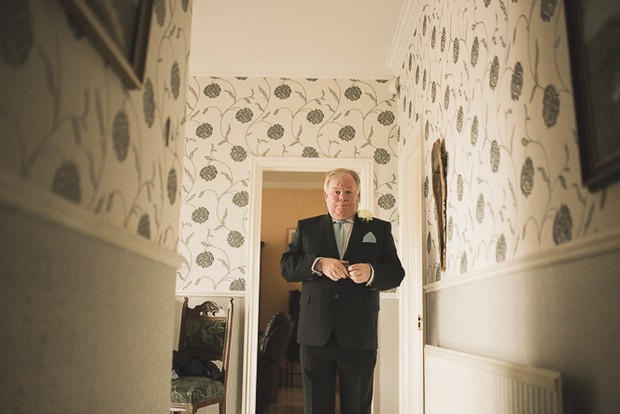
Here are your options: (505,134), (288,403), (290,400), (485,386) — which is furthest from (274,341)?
(505,134)

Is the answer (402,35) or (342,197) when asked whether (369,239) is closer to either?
(342,197)

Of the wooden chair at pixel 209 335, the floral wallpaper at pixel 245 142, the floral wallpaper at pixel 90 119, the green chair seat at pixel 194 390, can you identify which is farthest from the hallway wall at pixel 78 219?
the floral wallpaper at pixel 245 142

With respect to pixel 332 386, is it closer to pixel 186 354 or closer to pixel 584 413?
pixel 584 413

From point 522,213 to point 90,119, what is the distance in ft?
4.30

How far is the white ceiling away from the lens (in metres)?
3.95

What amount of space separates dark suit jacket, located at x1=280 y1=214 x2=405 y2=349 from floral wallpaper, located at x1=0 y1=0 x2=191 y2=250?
1000 millimetres

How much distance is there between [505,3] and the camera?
2.01m

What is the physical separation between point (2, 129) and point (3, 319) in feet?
0.89

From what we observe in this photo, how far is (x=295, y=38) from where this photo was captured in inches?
173

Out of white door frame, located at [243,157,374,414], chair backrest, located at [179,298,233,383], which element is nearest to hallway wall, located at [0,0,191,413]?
chair backrest, located at [179,298,233,383]

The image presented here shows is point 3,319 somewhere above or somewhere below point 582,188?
below

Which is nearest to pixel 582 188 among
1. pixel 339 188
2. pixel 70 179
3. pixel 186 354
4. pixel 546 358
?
pixel 546 358

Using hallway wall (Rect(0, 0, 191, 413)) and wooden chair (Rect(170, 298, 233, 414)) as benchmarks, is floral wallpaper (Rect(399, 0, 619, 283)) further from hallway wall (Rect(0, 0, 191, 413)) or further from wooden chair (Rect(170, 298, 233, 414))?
wooden chair (Rect(170, 298, 233, 414))

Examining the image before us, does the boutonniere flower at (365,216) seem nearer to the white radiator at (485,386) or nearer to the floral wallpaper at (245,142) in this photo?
the white radiator at (485,386)
